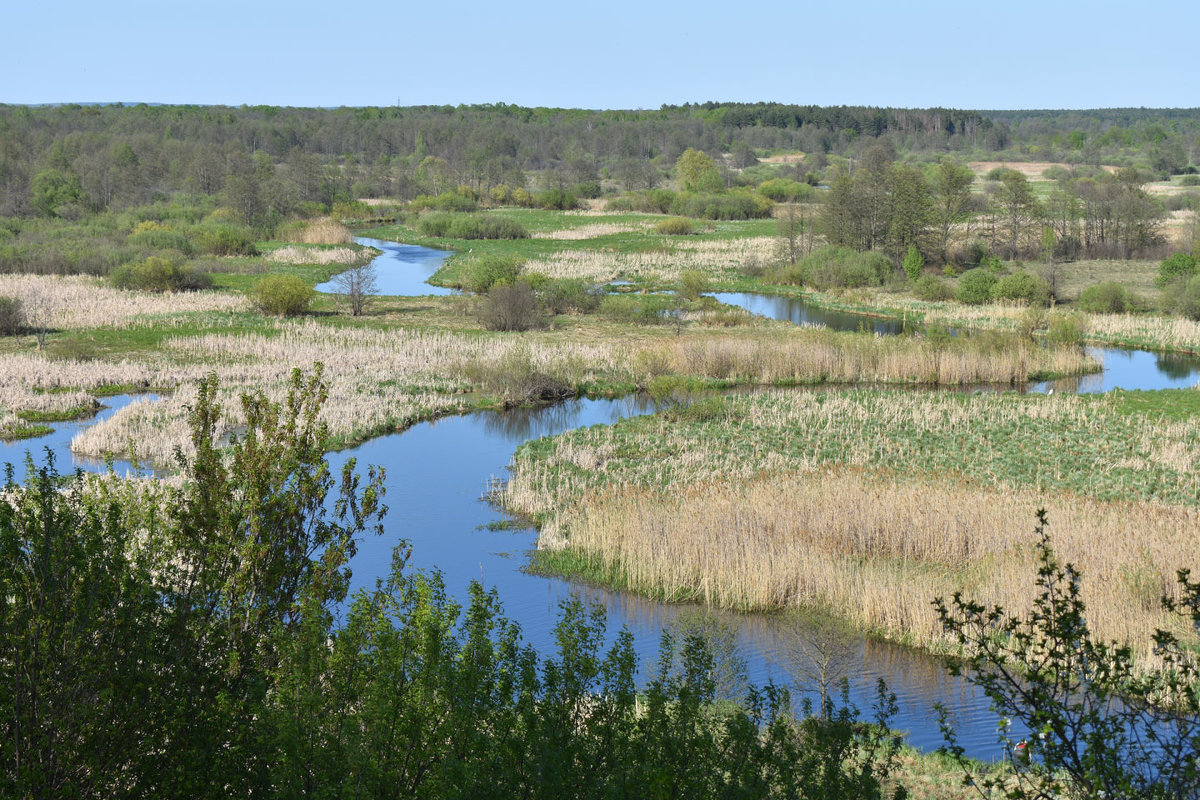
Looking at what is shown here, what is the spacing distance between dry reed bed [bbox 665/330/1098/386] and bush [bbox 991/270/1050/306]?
12421mm

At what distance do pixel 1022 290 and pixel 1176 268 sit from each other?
6.32 metres

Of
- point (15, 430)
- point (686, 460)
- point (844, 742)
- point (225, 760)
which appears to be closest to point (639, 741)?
point (844, 742)

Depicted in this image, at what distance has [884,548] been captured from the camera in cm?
1562

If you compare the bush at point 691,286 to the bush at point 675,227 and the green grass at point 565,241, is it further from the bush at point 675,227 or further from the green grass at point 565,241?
the bush at point 675,227

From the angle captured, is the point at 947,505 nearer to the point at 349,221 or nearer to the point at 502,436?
→ the point at 502,436

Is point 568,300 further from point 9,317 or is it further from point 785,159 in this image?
point 785,159

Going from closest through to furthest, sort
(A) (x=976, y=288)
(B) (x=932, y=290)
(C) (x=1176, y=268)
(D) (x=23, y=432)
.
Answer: (D) (x=23, y=432) < (C) (x=1176, y=268) < (A) (x=976, y=288) < (B) (x=932, y=290)

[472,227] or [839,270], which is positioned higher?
[472,227]

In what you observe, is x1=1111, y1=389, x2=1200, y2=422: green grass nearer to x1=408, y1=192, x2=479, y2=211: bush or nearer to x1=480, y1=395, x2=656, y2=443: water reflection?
x1=480, y1=395, x2=656, y2=443: water reflection

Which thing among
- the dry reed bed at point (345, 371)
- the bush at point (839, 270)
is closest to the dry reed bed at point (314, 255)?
the dry reed bed at point (345, 371)

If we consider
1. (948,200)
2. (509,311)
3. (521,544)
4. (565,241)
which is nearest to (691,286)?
(509,311)

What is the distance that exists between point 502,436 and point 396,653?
18.1m

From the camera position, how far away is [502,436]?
24578mm

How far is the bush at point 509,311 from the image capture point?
3681 centimetres
